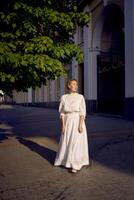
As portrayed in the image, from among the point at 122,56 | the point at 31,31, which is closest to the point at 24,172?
the point at 31,31

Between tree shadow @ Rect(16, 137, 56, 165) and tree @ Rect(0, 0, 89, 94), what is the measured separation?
179cm

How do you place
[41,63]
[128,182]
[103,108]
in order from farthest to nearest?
[103,108] < [41,63] < [128,182]

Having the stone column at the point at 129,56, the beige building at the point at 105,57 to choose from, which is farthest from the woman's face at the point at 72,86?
the beige building at the point at 105,57

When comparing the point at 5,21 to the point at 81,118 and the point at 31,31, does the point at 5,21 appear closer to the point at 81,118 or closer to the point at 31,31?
the point at 31,31

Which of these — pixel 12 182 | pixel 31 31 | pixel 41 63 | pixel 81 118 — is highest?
pixel 31 31

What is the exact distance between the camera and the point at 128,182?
22.6ft

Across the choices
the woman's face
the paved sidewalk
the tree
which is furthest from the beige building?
the woman's face

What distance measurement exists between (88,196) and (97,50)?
22447 millimetres

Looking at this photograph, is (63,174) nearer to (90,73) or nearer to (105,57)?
(105,57)

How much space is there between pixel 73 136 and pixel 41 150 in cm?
312

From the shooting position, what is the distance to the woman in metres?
8.09

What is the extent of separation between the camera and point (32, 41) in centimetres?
902

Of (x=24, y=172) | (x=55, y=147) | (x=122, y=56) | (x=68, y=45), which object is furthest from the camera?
(x=122, y=56)

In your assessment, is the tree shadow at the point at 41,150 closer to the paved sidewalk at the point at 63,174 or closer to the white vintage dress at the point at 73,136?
the paved sidewalk at the point at 63,174
